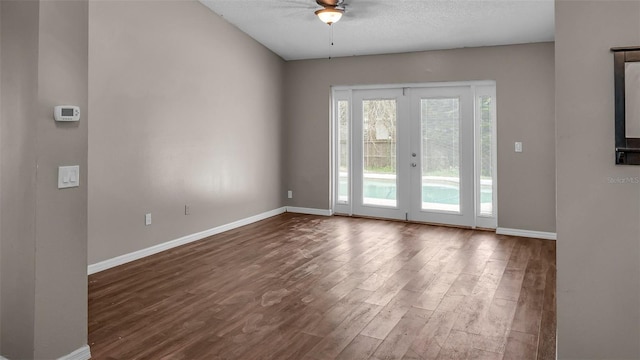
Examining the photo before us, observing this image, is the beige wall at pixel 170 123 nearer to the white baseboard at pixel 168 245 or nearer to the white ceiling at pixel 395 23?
the white baseboard at pixel 168 245

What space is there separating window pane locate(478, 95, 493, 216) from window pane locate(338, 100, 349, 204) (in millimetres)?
2131

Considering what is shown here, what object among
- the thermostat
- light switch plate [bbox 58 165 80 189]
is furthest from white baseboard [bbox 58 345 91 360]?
the thermostat

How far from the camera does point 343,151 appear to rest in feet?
23.4

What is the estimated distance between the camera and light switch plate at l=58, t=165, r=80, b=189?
222 cm

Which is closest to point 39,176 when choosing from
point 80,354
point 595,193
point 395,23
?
point 80,354

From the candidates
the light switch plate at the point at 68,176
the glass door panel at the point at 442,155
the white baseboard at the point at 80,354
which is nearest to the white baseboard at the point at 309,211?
the glass door panel at the point at 442,155

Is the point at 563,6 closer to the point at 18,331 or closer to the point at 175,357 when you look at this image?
the point at 175,357

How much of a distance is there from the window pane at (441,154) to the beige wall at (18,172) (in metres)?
5.31

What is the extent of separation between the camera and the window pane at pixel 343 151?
7.09m

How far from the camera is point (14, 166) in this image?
2.20m

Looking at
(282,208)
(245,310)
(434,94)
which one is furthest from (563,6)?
(282,208)

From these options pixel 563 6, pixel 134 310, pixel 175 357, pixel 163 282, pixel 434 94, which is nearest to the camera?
pixel 563 6

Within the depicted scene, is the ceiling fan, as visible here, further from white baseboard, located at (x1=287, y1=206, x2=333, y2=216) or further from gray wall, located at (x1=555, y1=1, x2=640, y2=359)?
white baseboard, located at (x1=287, y1=206, x2=333, y2=216)

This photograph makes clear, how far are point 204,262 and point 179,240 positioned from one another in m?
0.87
